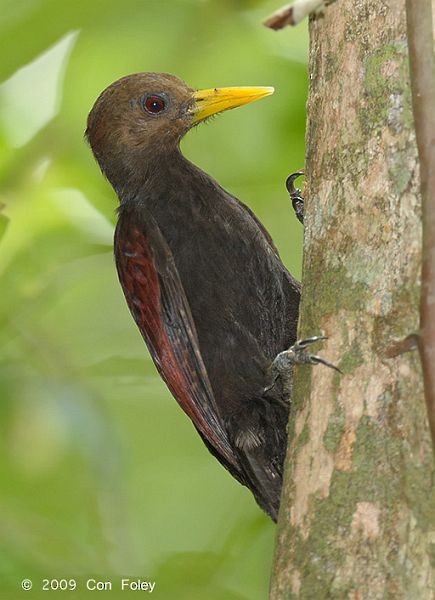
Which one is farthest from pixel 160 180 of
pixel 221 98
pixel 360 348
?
pixel 360 348

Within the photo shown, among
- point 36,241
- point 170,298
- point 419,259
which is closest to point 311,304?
point 419,259

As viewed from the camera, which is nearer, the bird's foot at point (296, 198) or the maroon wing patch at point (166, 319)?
the maroon wing patch at point (166, 319)

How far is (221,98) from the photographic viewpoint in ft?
13.8

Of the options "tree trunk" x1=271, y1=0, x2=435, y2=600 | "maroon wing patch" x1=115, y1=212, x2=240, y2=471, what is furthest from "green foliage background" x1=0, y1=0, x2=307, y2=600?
"tree trunk" x1=271, y1=0, x2=435, y2=600

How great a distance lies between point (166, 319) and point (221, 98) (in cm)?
105

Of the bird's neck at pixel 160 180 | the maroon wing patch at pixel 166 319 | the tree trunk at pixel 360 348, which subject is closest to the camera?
the tree trunk at pixel 360 348

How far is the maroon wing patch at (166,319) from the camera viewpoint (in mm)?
3594

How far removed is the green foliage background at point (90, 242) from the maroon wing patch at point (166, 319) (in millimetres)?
668

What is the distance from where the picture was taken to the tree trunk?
7.38 ft

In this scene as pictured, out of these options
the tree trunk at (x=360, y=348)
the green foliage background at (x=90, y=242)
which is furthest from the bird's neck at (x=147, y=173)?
the tree trunk at (x=360, y=348)

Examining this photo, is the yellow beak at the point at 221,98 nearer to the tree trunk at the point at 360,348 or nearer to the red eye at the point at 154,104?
the red eye at the point at 154,104

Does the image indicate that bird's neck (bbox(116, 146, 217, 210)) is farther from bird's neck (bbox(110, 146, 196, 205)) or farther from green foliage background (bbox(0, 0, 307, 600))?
green foliage background (bbox(0, 0, 307, 600))

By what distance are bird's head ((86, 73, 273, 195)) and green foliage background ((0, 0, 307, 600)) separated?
0.78 feet

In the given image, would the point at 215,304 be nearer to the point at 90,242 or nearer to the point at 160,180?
the point at 160,180
